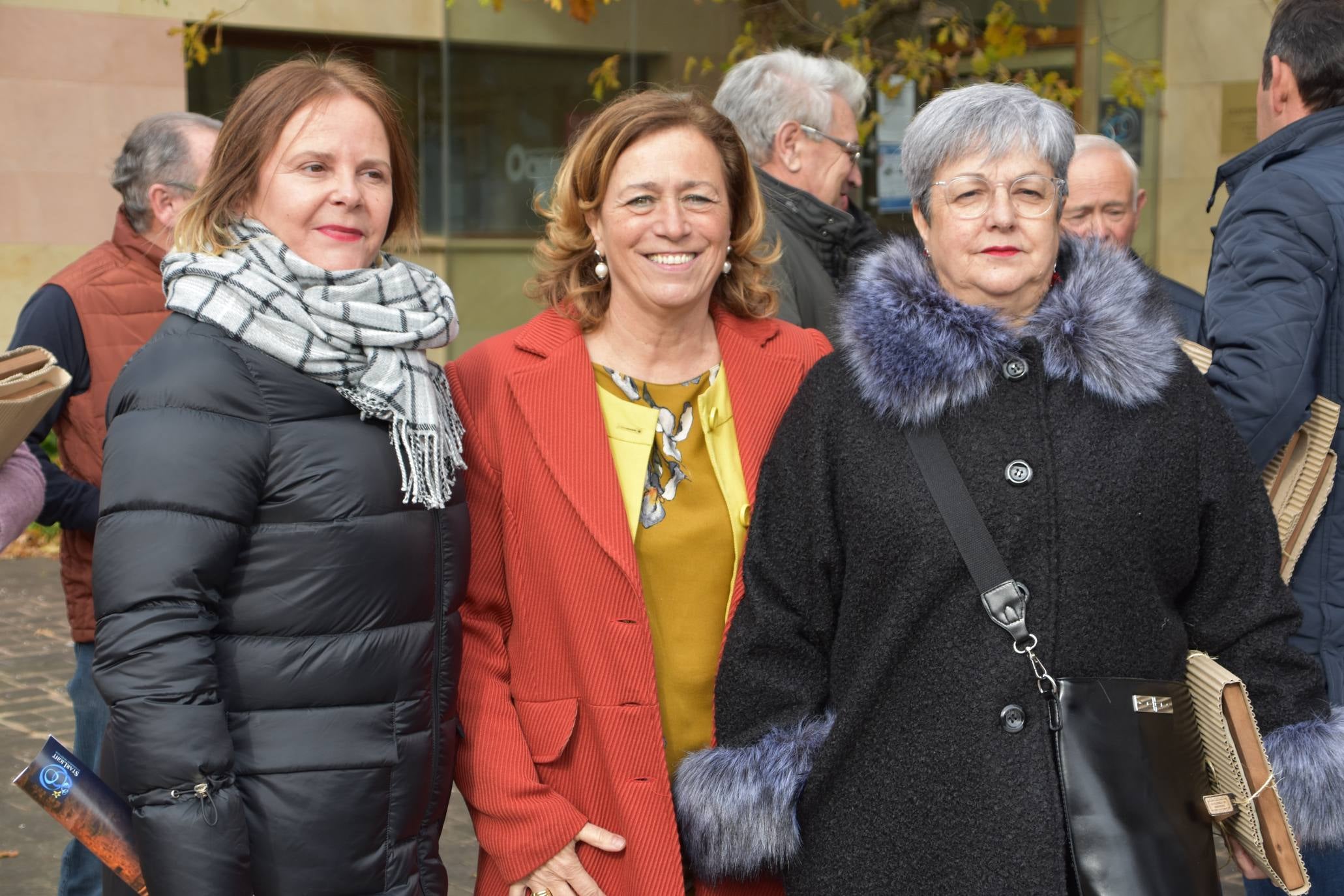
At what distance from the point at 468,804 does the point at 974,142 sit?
1752 mm

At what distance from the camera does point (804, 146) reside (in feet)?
16.0

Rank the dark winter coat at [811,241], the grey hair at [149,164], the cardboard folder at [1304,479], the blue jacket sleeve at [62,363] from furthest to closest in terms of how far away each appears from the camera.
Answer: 1. the dark winter coat at [811,241]
2. the grey hair at [149,164]
3. the blue jacket sleeve at [62,363]
4. the cardboard folder at [1304,479]

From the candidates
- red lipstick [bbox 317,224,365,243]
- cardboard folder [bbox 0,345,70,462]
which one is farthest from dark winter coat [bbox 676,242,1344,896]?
cardboard folder [bbox 0,345,70,462]

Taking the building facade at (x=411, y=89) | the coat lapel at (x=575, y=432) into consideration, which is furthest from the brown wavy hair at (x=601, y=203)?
the building facade at (x=411, y=89)

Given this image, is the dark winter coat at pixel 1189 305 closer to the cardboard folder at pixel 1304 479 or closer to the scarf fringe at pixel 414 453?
the cardboard folder at pixel 1304 479

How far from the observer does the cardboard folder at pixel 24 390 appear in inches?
118

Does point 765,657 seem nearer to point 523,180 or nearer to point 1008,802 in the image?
point 1008,802

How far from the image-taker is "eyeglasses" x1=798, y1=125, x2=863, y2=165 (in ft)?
16.0

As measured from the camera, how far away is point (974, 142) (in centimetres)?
283

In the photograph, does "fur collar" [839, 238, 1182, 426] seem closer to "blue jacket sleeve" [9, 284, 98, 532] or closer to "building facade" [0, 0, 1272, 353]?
"blue jacket sleeve" [9, 284, 98, 532]

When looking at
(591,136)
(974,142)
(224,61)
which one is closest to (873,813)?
(974,142)

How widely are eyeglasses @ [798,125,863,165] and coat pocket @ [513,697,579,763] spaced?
2499mm

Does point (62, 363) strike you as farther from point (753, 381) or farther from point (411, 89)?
point (411, 89)

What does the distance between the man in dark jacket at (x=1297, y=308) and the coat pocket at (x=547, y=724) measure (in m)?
1.64
